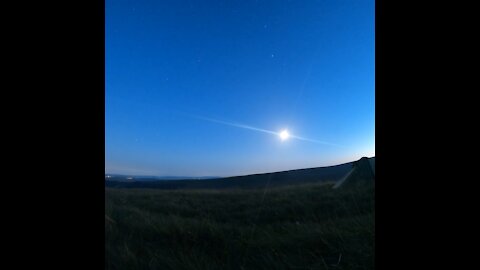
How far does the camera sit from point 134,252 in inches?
119
